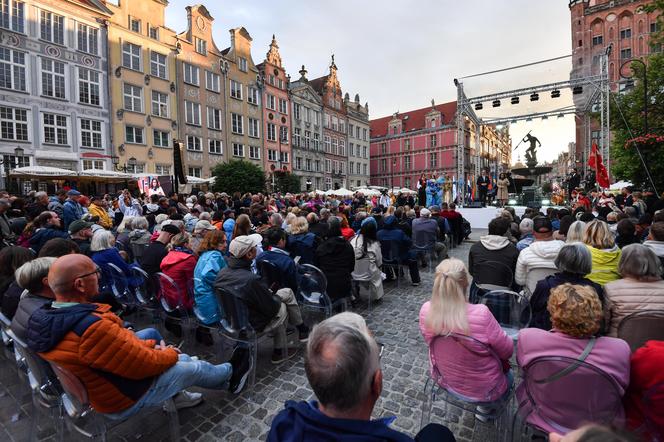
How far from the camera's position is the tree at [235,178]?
27531 millimetres

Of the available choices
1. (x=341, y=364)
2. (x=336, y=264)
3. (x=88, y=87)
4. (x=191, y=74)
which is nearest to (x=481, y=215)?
(x=336, y=264)

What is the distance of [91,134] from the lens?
23.5 meters

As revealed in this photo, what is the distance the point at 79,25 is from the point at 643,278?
102 ft

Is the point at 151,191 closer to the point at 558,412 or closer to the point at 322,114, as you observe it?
the point at 558,412

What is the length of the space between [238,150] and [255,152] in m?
2.44

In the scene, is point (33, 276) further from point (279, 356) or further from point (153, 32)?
point (153, 32)

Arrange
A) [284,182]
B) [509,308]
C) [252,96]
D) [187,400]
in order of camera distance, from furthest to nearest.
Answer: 1. [252,96]
2. [284,182]
3. [509,308]
4. [187,400]

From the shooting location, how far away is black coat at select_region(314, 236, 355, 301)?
5188 millimetres

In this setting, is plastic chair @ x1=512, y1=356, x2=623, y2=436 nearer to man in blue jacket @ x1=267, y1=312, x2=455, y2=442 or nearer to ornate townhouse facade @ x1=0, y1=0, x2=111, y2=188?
man in blue jacket @ x1=267, y1=312, x2=455, y2=442

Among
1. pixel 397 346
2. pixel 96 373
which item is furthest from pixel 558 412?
pixel 96 373

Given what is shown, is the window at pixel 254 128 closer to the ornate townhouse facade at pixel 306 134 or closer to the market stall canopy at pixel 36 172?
the ornate townhouse facade at pixel 306 134

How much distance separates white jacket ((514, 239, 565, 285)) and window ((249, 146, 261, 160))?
114 ft

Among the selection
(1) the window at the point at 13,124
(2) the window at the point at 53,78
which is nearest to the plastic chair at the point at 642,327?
(1) the window at the point at 13,124

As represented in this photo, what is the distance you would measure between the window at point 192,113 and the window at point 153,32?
17.3 feet
